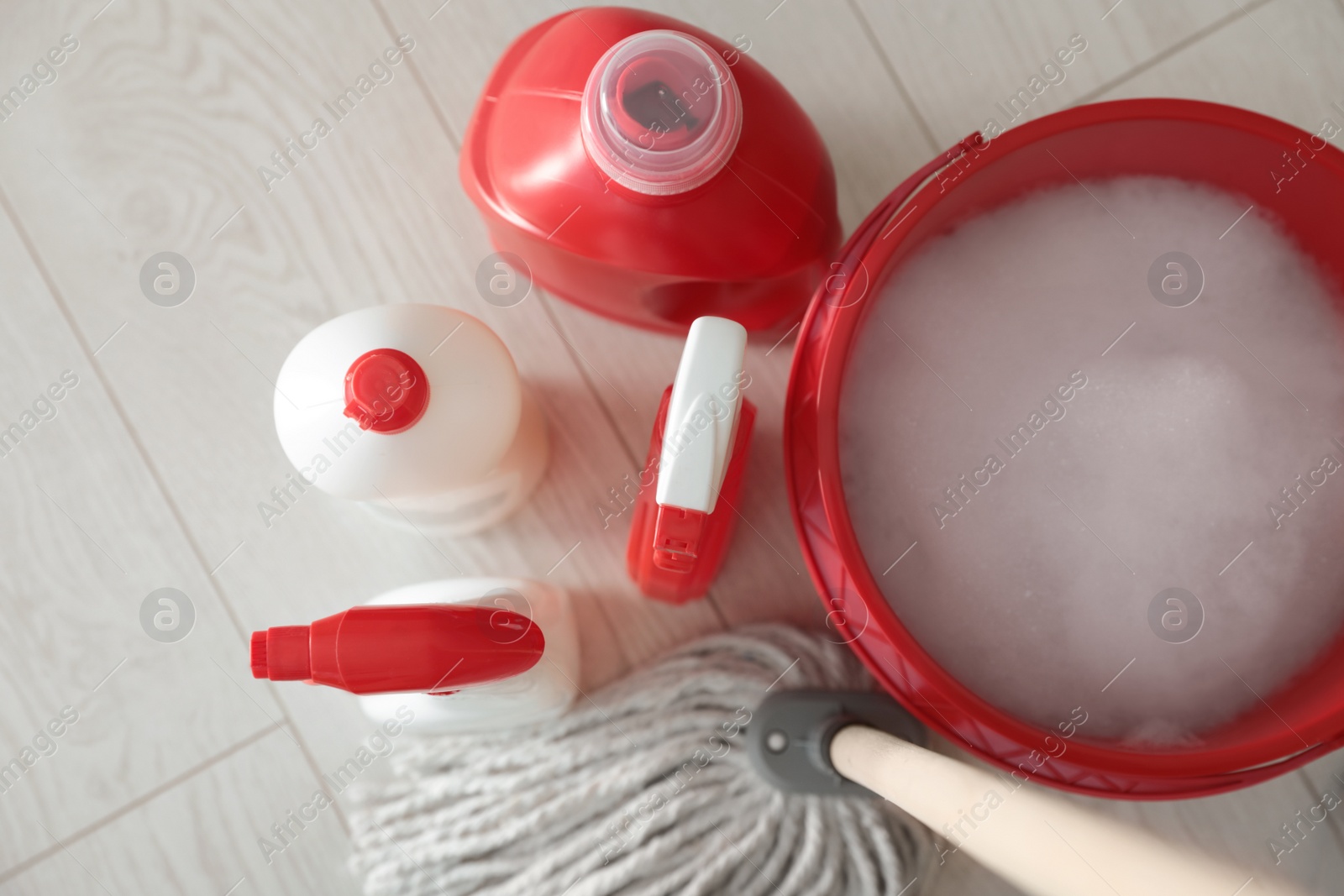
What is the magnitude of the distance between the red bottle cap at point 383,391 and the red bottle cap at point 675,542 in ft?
0.41

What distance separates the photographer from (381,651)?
413 millimetres

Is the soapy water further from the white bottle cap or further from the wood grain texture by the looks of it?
the wood grain texture

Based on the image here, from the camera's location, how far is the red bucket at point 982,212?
36 cm

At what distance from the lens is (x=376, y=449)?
445mm

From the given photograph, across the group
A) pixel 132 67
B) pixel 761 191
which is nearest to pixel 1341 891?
pixel 761 191

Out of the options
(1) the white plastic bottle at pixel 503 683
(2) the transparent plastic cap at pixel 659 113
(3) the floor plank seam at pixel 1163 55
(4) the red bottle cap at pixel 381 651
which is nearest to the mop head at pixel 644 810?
(1) the white plastic bottle at pixel 503 683

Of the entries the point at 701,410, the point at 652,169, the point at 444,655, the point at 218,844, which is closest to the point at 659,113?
the point at 652,169

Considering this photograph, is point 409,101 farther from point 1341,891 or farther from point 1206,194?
point 1341,891

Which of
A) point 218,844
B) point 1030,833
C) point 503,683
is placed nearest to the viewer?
point 1030,833

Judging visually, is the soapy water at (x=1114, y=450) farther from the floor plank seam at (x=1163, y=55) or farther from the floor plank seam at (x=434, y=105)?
the floor plank seam at (x=434, y=105)

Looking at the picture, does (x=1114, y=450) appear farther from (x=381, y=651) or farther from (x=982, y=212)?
(x=381, y=651)

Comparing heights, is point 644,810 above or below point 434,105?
below

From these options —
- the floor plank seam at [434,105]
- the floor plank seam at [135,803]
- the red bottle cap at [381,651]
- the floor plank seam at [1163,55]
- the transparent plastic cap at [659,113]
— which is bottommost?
the floor plank seam at [135,803]

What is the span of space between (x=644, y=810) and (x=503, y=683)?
12 cm
